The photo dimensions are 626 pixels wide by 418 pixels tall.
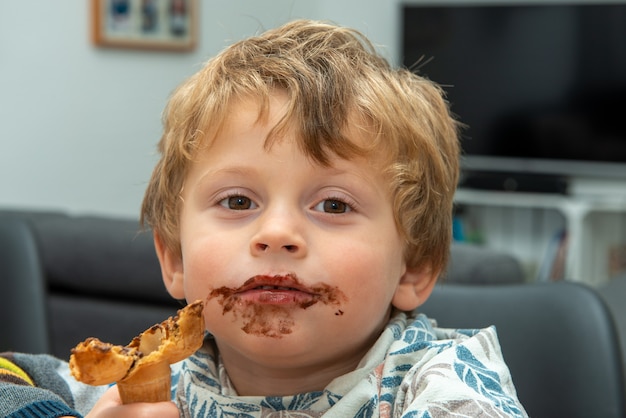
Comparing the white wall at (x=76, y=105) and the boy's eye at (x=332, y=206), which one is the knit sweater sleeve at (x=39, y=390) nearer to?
the boy's eye at (x=332, y=206)

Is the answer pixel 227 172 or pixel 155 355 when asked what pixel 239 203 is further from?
pixel 155 355

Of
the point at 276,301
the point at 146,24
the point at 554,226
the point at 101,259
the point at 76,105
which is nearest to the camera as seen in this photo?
the point at 276,301

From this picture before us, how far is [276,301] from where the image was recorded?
2.75ft

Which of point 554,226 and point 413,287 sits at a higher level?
point 413,287

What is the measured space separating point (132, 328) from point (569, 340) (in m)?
1.42

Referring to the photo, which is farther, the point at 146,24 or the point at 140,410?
the point at 146,24

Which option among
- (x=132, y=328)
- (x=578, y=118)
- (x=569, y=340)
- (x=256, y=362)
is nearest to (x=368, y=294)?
(x=256, y=362)

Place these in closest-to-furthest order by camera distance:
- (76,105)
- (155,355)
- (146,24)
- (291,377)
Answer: (155,355), (291,377), (76,105), (146,24)

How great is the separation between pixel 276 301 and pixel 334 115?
20 centimetres

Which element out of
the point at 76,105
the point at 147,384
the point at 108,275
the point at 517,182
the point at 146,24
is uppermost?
the point at 146,24

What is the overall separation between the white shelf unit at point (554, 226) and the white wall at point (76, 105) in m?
1.85

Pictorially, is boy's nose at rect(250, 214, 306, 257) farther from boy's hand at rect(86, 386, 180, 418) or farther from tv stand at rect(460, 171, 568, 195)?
tv stand at rect(460, 171, 568, 195)

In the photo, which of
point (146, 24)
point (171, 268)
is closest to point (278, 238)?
point (171, 268)

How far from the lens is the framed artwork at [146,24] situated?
468 centimetres
